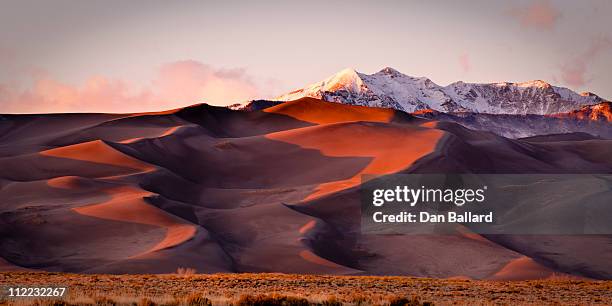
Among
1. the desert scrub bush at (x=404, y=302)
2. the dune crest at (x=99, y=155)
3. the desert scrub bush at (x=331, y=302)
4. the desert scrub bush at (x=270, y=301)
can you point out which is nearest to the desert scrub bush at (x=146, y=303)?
the desert scrub bush at (x=270, y=301)

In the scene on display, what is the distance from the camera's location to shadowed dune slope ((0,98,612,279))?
6469 centimetres

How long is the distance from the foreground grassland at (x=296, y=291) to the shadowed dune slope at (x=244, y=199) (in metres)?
18.8

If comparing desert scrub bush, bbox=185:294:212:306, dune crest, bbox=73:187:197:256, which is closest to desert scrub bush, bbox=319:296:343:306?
desert scrub bush, bbox=185:294:212:306

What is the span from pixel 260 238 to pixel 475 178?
3751cm

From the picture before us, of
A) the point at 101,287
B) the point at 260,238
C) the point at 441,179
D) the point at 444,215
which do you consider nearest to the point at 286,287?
the point at 101,287

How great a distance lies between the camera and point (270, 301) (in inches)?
1014

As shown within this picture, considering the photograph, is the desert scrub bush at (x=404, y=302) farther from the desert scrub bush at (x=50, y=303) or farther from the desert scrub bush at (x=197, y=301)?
the desert scrub bush at (x=50, y=303)

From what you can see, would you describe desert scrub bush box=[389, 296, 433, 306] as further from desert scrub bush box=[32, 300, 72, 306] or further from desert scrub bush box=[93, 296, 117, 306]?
desert scrub bush box=[32, 300, 72, 306]

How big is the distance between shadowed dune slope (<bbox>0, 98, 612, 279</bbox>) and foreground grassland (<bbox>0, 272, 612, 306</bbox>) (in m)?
18.8

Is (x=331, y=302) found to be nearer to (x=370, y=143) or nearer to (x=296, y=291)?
(x=296, y=291)

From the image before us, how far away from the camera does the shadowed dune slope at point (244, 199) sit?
64.7 m

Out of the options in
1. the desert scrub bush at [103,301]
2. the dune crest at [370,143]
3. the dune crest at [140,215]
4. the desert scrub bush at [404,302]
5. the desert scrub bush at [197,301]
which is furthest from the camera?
the dune crest at [370,143]

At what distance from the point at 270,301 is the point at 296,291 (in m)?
6.84

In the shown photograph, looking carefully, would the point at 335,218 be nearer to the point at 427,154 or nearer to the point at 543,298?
the point at 427,154
